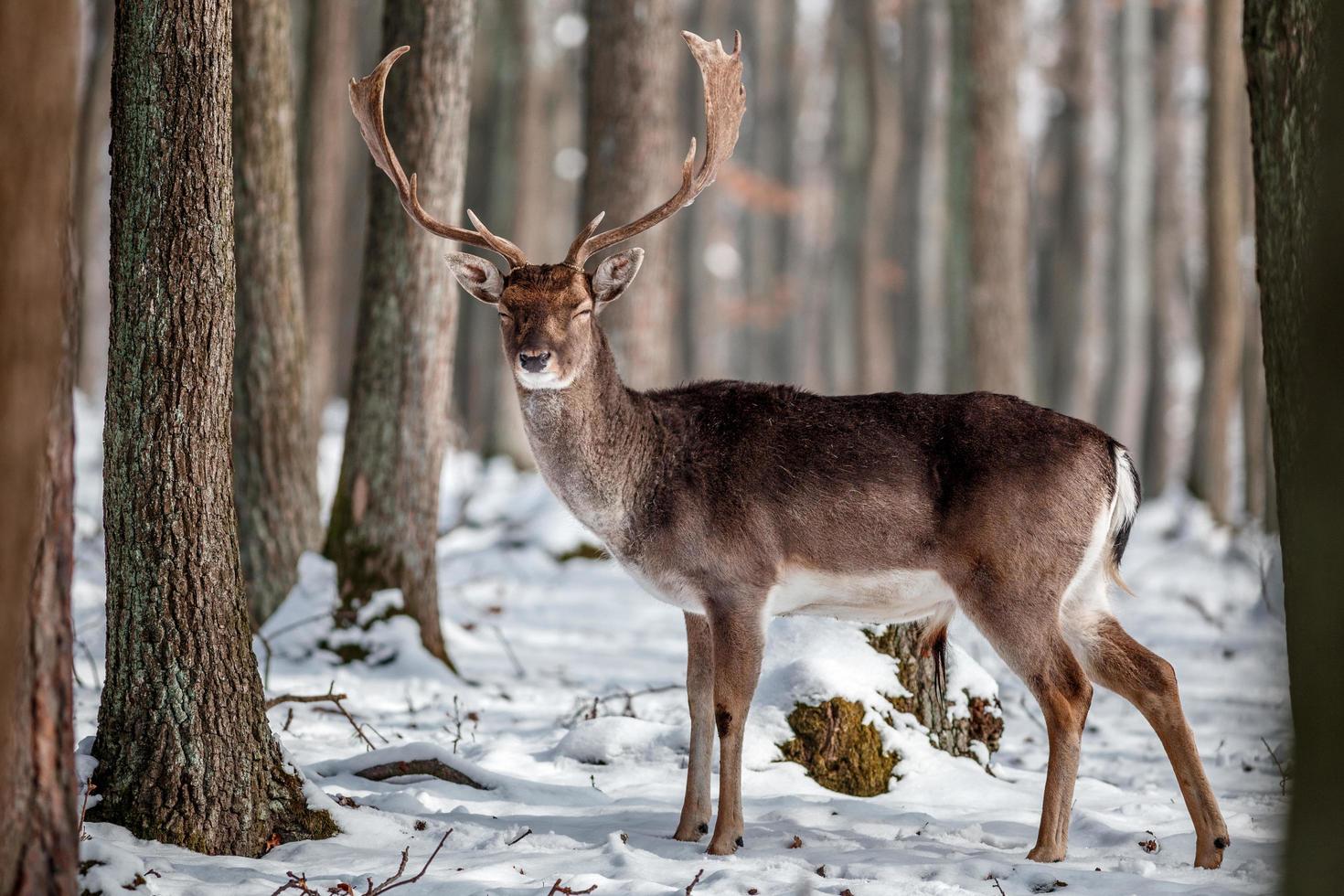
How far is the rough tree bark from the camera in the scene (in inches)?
337

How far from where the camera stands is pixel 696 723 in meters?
5.96

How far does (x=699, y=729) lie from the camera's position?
5.94 metres

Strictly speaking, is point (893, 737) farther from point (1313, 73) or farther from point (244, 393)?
point (244, 393)

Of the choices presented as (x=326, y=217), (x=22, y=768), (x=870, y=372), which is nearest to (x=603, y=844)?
(x=22, y=768)

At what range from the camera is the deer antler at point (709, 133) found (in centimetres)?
621

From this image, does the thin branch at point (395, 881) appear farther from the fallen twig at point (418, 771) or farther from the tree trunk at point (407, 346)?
the tree trunk at point (407, 346)

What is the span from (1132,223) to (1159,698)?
2097 centimetres

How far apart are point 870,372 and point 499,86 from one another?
33.0ft

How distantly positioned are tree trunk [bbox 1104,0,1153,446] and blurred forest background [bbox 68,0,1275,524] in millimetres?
62

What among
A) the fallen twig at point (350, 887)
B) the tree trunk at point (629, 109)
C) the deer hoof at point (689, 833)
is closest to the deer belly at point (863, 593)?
the deer hoof at point (689, 833)

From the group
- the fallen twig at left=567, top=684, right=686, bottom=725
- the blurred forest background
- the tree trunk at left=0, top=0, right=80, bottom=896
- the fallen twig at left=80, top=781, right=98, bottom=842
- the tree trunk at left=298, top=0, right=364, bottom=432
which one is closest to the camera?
the tree trunk at left=0, top=0, right=80, bottom=896

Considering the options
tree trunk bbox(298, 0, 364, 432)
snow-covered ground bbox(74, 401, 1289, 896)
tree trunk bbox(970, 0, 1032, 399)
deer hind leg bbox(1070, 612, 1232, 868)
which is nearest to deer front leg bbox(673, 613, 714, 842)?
snow-covered ground bbox(74, 401, 1289, 896)

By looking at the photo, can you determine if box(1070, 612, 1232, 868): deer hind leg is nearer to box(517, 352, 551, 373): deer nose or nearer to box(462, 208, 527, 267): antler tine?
box(517, 352, 551, 373): deer nose

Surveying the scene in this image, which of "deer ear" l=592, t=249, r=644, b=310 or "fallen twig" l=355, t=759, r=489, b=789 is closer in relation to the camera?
"fallen twig" l=355, t=759, r=489, b=789
